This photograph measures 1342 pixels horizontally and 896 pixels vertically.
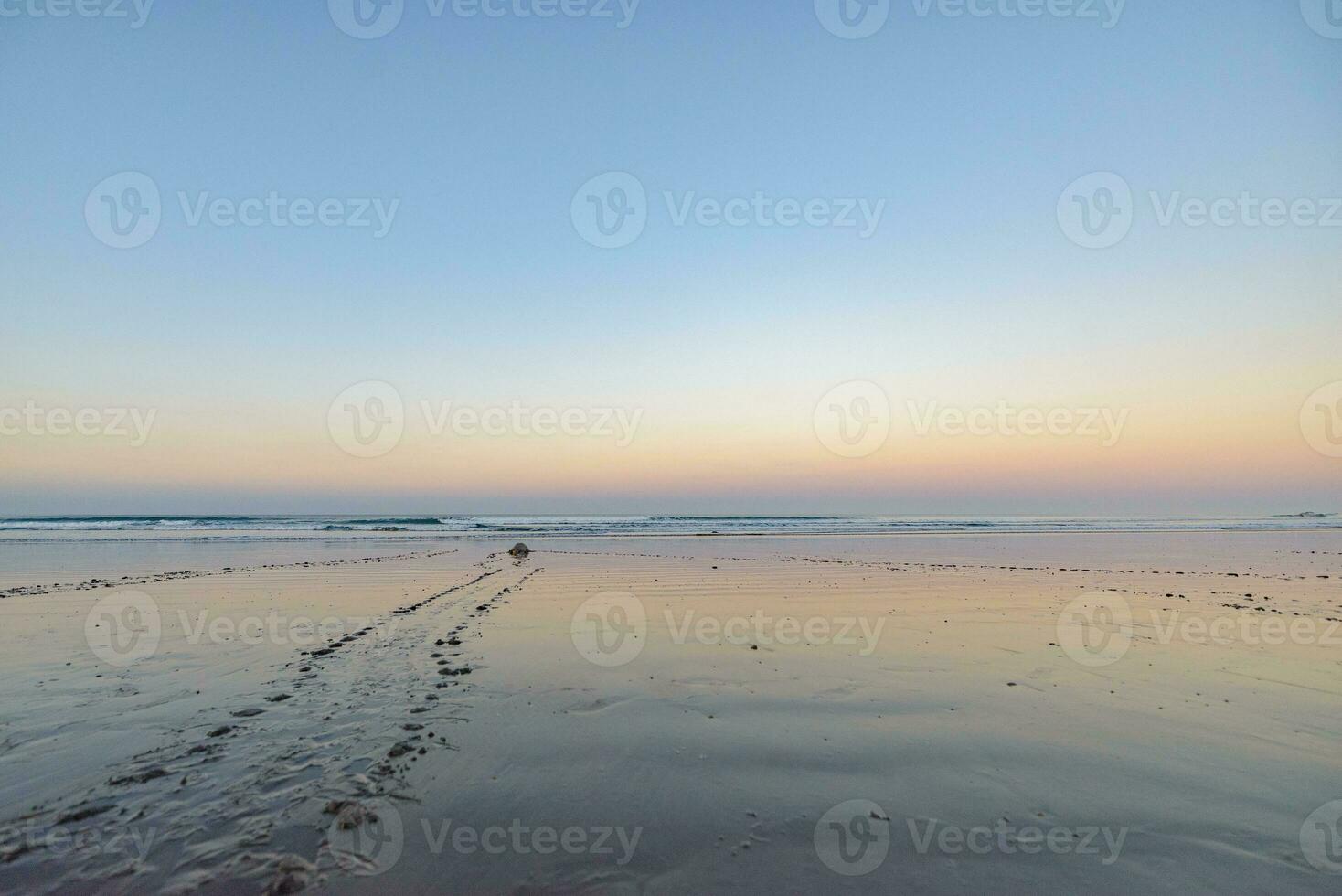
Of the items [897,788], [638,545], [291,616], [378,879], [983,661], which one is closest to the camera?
[378,879]

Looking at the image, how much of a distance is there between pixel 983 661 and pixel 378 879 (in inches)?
301

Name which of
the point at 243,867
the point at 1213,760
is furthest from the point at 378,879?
the point at 1213,760

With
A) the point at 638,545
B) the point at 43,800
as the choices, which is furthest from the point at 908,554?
the point at 43,800

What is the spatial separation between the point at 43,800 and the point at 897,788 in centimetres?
626

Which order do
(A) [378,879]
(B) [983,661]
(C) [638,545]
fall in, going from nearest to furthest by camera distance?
1. (A) [378,879]
2. (B) [983,661]
3. (C) [638,545]

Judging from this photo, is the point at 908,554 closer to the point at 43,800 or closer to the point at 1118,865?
the point at 1118,865

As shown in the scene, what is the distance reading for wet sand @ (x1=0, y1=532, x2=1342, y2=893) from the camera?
148 inches

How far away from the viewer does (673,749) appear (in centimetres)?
552

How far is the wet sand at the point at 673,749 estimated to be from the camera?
376cm

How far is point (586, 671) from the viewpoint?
8039 mm

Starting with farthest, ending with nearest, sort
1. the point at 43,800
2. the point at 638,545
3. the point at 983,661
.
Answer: the point at 638,545
the point at 983,661
the point at 43,800

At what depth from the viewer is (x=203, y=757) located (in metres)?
5.18

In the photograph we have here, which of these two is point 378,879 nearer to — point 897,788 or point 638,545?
point 897,788

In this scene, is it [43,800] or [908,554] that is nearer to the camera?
[43,800]
